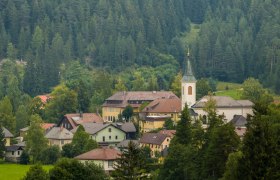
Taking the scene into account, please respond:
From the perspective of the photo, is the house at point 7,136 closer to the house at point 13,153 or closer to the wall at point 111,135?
the house at point 13,153

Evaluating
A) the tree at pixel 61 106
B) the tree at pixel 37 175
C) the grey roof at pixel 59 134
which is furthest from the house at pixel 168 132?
the tree at pixel 37 175

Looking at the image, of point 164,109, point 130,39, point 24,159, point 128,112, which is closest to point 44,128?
point 128,112

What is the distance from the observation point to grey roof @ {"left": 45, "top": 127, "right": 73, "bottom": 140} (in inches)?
4245

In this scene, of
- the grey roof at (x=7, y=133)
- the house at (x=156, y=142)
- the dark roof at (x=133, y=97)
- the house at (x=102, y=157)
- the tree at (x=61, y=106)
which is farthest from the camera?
the tree at (x=61, y=106)

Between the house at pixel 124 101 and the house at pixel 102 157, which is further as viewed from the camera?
the house at pixel 124 101

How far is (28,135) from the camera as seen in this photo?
334 ft

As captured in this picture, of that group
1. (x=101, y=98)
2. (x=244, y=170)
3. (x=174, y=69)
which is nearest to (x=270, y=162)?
(x=244, y=170)

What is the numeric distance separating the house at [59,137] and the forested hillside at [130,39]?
43.2 m

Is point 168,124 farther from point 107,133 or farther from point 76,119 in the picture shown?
point 76,119

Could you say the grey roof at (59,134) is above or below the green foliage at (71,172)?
above

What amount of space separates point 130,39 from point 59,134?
223 feet

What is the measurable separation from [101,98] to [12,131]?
20024 millimetres

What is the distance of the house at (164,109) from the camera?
115 metres

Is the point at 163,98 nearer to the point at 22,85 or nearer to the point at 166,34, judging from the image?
the point at 22,85
